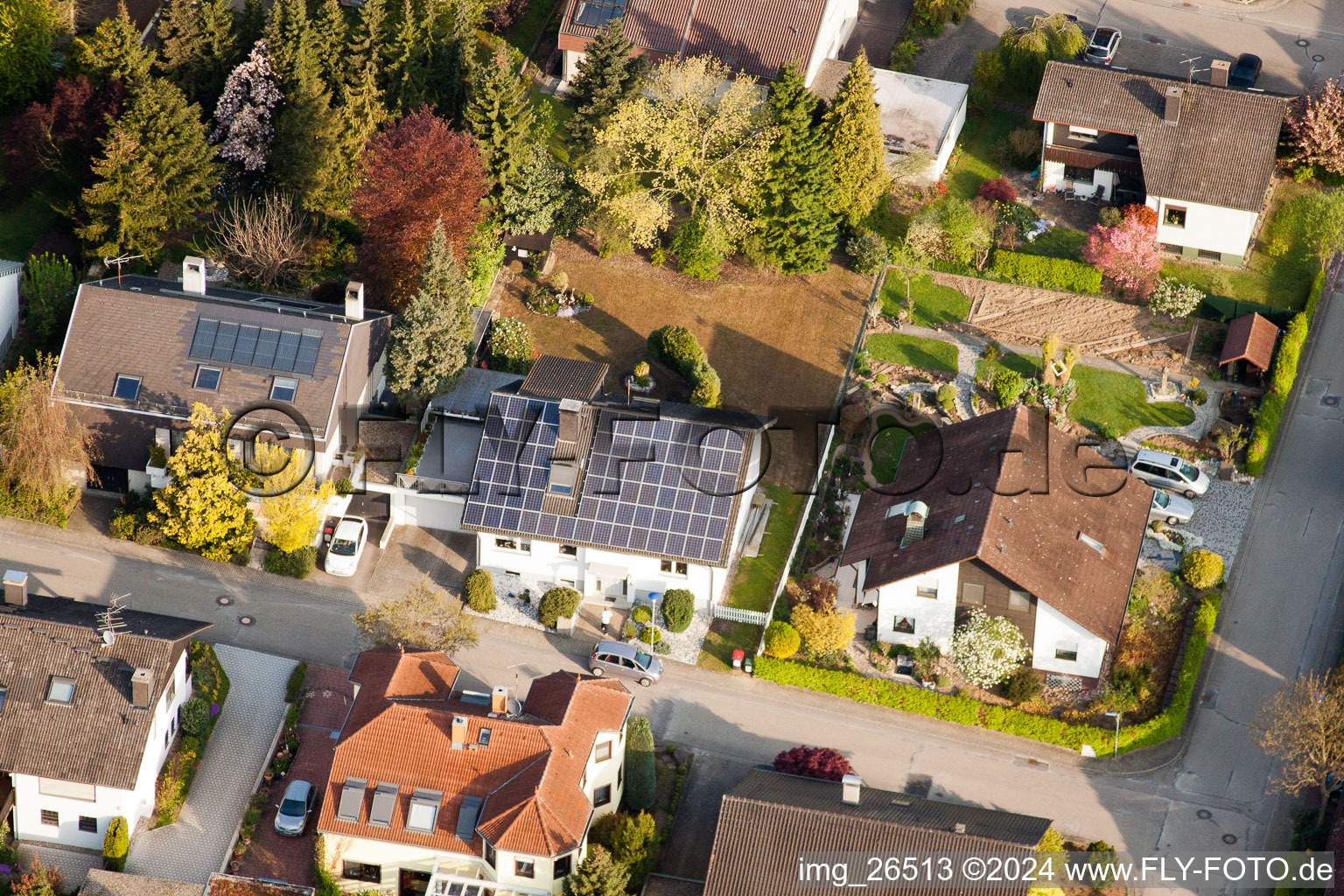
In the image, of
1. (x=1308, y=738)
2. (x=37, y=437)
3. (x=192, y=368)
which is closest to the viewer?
(x=1308, y=738)

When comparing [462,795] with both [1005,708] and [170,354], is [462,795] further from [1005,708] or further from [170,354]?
[170,354]

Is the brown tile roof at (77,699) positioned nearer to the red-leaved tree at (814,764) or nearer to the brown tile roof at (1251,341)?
the red-leaved tree at (814,764)

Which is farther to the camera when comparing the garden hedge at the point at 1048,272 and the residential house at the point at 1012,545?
the garden hedge at the point at 1048,272

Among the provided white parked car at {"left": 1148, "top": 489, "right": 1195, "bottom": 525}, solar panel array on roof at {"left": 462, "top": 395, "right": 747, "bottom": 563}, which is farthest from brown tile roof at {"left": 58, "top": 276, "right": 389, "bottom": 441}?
white parked car at {"left": 1148, "top": 489, "right": 1195, "bottom": 525}

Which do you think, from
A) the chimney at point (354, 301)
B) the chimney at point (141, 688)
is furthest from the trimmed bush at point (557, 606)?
the chimney at point (141, 688)

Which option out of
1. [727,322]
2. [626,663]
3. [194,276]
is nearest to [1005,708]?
[626,663]
